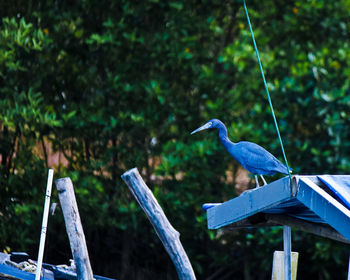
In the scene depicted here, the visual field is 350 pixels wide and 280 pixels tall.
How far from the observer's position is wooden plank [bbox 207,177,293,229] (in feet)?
14.7

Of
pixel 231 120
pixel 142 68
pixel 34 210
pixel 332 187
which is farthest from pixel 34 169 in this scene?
pixel 332 187

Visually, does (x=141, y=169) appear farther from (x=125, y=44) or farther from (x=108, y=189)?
(x=125, y=44)

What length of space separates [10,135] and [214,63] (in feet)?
11.4

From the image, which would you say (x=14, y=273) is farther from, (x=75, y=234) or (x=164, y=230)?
(x=164, y=230)

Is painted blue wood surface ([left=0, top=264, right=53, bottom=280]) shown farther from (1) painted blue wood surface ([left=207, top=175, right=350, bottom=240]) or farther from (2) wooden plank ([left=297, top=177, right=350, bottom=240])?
(2) wooden plank ([left=297, top=177, right=350, bottom=240])

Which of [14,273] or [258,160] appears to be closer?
[258,160]

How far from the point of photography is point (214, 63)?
36.5ft

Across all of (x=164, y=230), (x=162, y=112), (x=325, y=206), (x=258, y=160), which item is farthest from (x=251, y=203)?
(x=162, y=112)

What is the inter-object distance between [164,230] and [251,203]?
1.64 meters

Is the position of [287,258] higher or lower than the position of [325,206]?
lower

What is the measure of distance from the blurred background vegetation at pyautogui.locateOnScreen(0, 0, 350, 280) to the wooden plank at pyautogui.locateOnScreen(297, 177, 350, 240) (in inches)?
213

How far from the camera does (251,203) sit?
16.2 ft

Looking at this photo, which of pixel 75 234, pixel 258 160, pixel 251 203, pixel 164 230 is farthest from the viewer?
pixel 75 234

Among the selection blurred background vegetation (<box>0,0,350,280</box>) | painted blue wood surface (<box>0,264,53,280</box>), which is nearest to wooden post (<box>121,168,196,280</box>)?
painted blue wood surface (<box>0,264,53,280</box>)
